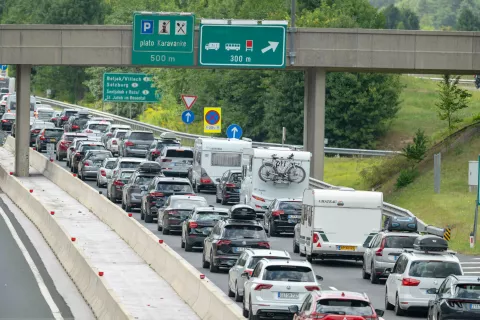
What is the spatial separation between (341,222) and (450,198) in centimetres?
1380

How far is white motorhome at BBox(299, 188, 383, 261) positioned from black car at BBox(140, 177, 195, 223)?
32.2ft

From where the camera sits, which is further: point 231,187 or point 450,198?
point 231,187

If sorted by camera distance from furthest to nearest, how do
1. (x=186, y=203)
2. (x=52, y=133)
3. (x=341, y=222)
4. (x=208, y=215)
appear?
(x=52, y=133)
(x=186, y=203)
(x=208, y=215)
(x=341, y=222)

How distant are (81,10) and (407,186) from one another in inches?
3898

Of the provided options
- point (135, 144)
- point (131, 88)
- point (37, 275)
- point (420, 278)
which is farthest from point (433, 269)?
point (131, 88)

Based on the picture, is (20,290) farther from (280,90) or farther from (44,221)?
(280,90)

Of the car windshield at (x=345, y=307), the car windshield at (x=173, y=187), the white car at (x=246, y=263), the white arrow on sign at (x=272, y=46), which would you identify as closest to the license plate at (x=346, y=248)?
the white car at (x=246, y=263)

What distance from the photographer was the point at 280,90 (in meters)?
88.6

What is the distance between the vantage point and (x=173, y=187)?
46219mm

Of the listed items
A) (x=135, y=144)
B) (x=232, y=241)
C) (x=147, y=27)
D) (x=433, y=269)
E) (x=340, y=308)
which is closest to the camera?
(x=340, y=308)

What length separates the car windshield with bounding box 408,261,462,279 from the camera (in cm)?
2605

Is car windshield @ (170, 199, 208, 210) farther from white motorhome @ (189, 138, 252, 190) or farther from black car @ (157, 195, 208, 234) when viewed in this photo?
white motorhome @ (189, 138, 252, 190)

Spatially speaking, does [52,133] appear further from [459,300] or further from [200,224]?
[459,300]

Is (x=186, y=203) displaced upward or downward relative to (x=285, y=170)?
downward
